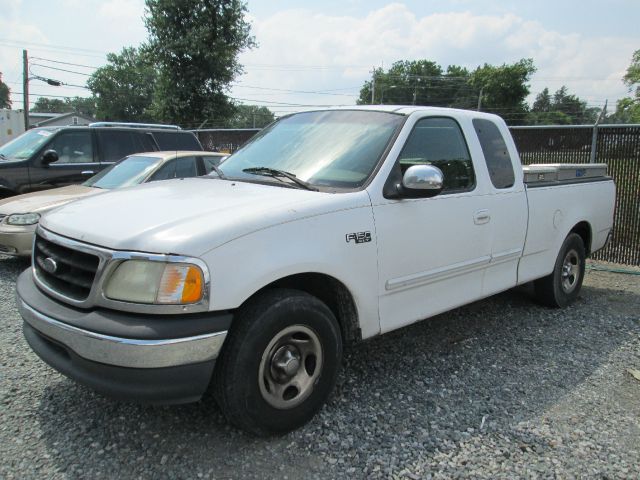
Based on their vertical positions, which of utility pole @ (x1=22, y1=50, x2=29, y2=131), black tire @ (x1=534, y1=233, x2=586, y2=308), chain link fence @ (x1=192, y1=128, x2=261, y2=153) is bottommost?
black tire @ (x1=534, y1=233, x2=586, y2=308)

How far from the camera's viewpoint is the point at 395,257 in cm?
329

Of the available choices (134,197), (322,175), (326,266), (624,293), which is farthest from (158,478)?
(624,293)

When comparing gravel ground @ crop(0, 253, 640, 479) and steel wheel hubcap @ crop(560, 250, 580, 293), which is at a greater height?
steel wheel hubcap @ crop(560, 250, 580, 293)

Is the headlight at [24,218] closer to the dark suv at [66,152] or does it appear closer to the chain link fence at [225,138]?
the dark suv at [66,152]

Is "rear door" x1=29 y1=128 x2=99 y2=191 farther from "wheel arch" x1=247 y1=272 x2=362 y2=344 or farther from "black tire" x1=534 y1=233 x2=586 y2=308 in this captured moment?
"black tire" x1=534 y1=233 x2=586 y2=308

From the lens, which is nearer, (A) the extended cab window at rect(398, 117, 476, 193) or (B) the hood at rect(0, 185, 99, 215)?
(A) the extended cab window at rect(398, 117, 476, 193)

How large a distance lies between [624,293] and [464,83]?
291 feet

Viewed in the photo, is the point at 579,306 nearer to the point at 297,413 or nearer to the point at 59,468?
the point at 297,413

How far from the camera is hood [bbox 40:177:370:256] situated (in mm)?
2473

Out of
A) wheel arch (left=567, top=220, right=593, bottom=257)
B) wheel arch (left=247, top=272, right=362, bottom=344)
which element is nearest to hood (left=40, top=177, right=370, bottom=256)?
wheel arch (left=247, top=272, right=362, bottom=344)

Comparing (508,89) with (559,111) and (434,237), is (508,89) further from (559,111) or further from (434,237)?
(434,237)

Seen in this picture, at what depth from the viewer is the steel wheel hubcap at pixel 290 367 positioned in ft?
9.00

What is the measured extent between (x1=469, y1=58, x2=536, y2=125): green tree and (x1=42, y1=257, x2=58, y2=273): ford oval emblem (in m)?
79.1

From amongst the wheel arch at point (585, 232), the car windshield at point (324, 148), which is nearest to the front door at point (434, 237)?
the car windshield at point (324, 148)
